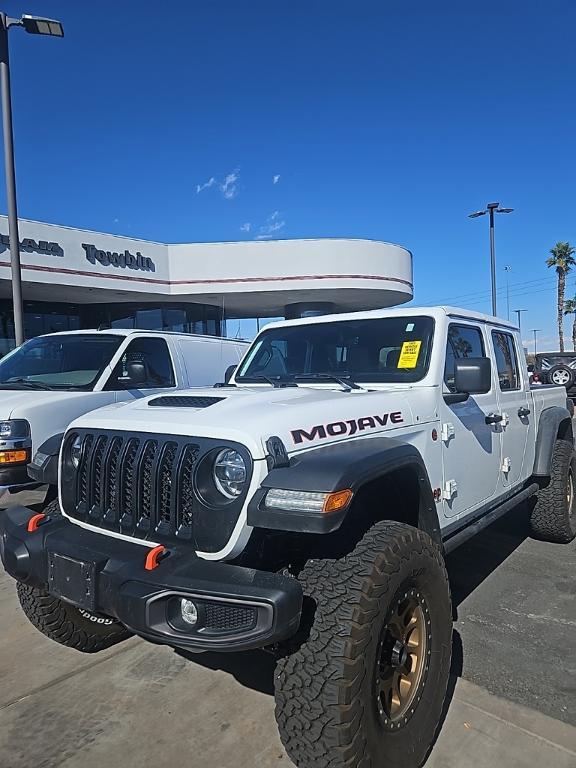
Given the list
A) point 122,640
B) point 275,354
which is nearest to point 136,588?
point 122,640

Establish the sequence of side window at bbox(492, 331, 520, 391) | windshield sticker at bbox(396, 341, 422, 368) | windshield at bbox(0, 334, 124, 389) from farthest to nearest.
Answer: windshield at bbox(0, 334, 124, 389) → side window at bbox(492, 331, 520, 391) → windshield sticker at bbox(396, 341, 422, 368)

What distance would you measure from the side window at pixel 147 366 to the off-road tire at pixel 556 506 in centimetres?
416

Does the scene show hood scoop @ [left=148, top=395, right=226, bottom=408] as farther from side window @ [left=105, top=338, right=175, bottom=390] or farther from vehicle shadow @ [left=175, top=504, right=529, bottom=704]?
side window @ [left=105, top=338, right=175, bottom=390]

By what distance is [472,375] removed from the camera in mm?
3291

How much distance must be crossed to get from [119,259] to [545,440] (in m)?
14.8

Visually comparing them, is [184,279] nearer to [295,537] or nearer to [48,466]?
[48,466]

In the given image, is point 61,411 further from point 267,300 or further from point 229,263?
point 267,300

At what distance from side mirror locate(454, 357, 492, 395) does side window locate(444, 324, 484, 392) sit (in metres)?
0.27

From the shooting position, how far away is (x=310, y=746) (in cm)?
204

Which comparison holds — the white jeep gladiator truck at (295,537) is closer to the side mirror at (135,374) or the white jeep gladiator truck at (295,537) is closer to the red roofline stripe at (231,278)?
the side mirror at (135,374)

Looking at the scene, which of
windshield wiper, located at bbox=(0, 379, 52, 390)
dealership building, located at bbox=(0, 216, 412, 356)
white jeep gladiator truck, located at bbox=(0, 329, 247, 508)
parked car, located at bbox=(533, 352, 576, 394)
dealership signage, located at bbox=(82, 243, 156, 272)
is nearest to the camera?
white jeep gladiator truck, located at bbox=(0, 329, 247, 508)

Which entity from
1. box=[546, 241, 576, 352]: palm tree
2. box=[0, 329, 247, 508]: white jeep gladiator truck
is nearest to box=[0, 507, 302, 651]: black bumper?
box=[0, 329, 247, 508]: white jeep gladiator truck

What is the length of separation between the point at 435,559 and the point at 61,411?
14.0ft

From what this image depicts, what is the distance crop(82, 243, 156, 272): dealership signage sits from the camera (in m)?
16.5
